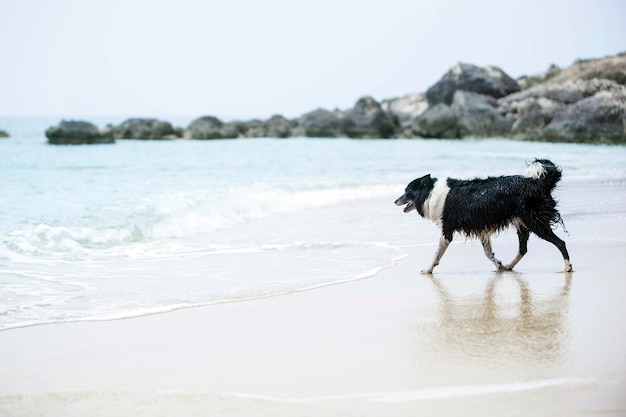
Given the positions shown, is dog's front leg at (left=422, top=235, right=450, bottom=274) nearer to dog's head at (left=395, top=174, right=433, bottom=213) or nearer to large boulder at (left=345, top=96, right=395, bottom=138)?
dog's head at (left=395, top=174, right=433, bottom=213)

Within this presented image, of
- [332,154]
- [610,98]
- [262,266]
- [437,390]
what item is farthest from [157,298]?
[610,98]

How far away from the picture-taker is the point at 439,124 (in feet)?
140

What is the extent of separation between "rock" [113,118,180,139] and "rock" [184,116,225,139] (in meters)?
1.09

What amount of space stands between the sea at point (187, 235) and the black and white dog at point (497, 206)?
0.44m

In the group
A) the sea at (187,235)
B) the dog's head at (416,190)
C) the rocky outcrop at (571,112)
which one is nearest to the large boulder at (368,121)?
the rocky outcrop at (571,112)

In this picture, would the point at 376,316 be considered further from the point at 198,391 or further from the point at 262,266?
the point at 262,266


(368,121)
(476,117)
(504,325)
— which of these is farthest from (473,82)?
(504,325)

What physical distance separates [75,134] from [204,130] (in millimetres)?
9041

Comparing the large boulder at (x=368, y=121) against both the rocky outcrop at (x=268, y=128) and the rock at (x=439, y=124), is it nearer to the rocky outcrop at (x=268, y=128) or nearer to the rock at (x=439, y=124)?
the rock at (x=439, y=124)

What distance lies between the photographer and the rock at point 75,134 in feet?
129

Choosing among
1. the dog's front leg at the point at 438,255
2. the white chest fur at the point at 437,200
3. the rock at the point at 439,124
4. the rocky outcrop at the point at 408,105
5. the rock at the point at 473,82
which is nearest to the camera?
the dog's front leg at the point at 438,255

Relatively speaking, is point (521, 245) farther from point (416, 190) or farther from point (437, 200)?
point (416, 190)

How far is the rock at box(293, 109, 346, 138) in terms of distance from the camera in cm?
4825

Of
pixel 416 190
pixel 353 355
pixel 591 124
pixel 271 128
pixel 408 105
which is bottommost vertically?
pixel 353 355
